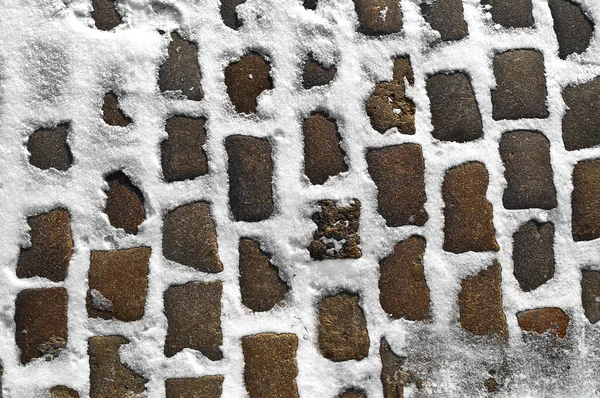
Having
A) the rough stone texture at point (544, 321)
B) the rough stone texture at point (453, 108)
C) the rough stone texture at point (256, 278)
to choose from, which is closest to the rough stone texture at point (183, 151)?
the rough stone texture at point (256, 278)

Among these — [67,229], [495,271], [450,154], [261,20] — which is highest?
[261,20]

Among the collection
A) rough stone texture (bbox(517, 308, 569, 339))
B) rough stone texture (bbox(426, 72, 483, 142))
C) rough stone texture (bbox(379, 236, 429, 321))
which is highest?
rough stone texture (bbox(426, 72, 483, 142))

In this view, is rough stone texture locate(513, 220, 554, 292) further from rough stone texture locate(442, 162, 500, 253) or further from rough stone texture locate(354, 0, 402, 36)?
rough stone texture locate(354, 0, 402, 36)

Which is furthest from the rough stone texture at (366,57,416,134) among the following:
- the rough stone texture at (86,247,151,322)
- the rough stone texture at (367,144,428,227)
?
the rough stone texture at (86,247,151,322)

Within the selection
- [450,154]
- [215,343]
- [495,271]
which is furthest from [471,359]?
[215,343]

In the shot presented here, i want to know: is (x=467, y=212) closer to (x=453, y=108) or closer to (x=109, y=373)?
(x=453, y=108)

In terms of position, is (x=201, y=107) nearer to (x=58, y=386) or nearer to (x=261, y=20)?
(x=261, y=20)

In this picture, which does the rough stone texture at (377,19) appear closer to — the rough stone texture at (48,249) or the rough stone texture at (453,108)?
the rough stone texture at (453,108)
